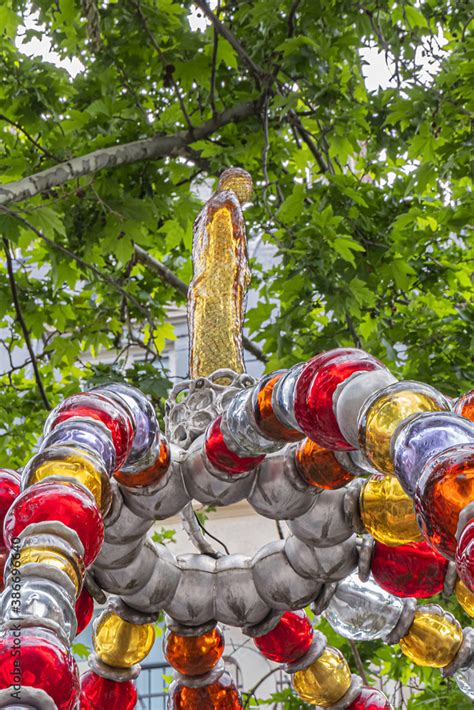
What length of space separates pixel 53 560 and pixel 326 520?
52.8 inches

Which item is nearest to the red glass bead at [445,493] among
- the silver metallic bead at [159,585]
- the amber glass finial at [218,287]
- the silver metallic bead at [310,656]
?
the silver metallic bead at [159,585]

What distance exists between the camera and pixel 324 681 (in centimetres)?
363

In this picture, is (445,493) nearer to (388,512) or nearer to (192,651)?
(388,512)

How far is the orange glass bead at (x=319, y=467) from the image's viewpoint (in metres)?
2.77

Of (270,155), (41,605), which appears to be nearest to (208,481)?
(41,605)

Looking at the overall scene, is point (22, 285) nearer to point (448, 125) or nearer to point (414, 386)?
point (448, 125)

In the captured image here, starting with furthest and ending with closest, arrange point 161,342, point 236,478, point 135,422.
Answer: point 161,342 → point 236,478 → point 135,422

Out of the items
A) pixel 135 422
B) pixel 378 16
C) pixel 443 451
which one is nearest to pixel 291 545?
pixel 135 422

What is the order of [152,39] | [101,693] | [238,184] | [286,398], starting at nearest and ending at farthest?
1. [286,398]
2. [101,693]
3. [238,184]
4. [152,39]

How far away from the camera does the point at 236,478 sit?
291cm

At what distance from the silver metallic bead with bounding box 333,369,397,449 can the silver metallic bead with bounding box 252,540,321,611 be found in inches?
42.8

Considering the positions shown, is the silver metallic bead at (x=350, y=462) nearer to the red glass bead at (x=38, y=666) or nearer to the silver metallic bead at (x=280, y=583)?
the silver metallic bead at (x=280, y=583)

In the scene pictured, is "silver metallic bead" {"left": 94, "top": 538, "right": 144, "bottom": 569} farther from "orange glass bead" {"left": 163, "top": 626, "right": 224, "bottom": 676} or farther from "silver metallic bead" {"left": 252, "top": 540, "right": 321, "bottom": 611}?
"orange glass bead" {"left": 163, "top": 626, "right": 224, "bottom": 676}

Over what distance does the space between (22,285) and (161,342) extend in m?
1.14
